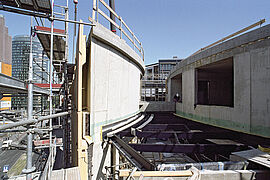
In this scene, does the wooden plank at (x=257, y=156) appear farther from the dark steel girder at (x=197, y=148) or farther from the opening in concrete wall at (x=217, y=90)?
the opening in concrete wall at (x=217, y=90)

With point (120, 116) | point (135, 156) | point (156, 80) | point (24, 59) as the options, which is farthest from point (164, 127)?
point (156, 80)

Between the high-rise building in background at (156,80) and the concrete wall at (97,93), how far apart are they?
20.5m

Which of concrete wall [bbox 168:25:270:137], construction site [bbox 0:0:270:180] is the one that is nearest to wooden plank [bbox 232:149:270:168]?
construction site [bbox 0:0:270:180]

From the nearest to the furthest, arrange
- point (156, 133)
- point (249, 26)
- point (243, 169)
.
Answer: point (243, 169), point (156, 133), point (249, 26)

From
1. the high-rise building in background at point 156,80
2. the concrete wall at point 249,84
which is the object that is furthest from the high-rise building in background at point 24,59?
the high-rise building in background at point 156,80

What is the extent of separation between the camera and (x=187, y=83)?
1277 centimetres

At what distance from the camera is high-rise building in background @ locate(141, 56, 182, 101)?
28.1 meters

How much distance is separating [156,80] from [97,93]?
2214 cm

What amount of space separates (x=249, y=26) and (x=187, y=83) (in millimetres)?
5897

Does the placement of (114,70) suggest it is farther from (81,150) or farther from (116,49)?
(81,150)

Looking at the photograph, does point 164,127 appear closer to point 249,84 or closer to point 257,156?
point 257,156

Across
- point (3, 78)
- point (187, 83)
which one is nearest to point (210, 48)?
point (187, 83)

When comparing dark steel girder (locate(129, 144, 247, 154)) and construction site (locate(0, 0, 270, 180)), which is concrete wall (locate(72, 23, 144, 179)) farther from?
dark steel girder (locate(129, 144, 247, 154))

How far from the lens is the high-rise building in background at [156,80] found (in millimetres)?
28141
